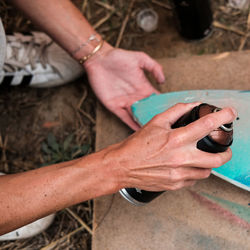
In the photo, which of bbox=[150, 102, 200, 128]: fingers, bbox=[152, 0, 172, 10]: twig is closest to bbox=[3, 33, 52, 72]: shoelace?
bbox=[152, 0, 172, 10]: twig

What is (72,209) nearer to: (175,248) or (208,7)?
(175,248)

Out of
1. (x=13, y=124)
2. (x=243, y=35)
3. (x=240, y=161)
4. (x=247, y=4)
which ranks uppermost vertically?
(x=247, y=4)

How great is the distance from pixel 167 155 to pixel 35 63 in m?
0.88

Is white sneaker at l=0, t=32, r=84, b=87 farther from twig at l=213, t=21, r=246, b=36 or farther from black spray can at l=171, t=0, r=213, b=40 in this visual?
twig at l=213, t=21, r=246, b=36

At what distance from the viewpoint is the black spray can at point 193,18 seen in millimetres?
1245

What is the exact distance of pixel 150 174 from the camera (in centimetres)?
75

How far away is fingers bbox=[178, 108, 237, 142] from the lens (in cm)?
66

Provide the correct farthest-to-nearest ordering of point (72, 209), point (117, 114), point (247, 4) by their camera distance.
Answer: point (247, 4)
point (72, 209)
point (117, 114)

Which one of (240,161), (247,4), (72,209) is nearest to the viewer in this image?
(240,161)

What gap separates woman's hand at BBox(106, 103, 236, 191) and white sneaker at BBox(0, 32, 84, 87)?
673 millimetres

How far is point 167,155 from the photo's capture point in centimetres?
71

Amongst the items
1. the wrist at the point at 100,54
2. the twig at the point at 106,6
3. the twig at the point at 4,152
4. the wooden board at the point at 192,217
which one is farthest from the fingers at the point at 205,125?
the twig at the point at 106,6

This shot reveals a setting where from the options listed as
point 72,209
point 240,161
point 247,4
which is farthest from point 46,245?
point 247,4

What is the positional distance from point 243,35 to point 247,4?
0.15 m
